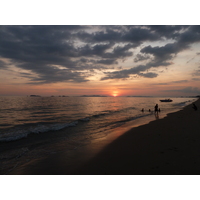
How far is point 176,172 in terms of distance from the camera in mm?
4871

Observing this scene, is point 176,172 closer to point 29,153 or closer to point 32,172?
point 32,172

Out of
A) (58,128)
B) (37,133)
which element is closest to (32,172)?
(37,133)

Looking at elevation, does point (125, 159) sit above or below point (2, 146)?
above

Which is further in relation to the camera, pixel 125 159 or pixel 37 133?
pixel 37 133

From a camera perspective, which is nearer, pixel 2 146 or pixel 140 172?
pixel 140 172

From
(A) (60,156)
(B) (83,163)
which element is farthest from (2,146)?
(B) (83,163)

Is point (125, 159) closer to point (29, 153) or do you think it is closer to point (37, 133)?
point (29, 153)

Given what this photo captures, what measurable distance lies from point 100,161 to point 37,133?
1054 centimetres

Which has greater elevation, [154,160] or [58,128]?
[154,160]

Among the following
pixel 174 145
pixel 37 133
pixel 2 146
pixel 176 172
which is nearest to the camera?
pixel 176 172

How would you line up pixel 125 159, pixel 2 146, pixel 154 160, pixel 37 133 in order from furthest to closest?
1. pixel 37 133
2. pixel 2 146
3. pixel 125 159
4. pixel 154 160

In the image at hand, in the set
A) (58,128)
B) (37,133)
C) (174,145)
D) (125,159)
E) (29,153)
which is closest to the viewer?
(125,159)

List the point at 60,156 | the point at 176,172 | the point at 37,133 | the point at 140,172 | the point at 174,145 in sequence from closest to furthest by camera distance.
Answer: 1. the point at 176,172
2. the point at 140,172
3. the point at 174,145
4. the point at 60,156
5. the point at 37,133

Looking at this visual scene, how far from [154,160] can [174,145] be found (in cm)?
241
